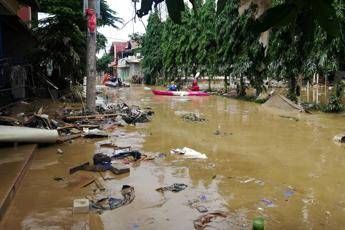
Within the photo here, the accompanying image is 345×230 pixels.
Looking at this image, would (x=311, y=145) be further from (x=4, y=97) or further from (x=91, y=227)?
(x=4, y=97)

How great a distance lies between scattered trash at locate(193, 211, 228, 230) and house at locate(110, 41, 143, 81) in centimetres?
4948

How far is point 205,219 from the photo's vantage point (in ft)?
16.7

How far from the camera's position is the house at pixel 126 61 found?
59.9 meters

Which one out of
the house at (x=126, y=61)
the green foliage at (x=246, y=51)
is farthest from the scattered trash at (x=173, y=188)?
the house at (x=126, y=61)

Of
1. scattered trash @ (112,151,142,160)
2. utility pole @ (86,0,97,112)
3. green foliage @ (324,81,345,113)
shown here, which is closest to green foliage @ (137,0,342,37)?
scattered trash @ (112,151,142,160)

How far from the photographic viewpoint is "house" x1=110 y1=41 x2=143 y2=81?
5994 centimetres

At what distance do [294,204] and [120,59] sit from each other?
65.6 metres

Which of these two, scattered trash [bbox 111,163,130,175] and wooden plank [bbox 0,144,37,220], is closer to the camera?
wooden plank [bbox 0,144,37,220]

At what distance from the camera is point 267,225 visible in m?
4.96

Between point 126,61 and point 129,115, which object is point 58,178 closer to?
point 129,115

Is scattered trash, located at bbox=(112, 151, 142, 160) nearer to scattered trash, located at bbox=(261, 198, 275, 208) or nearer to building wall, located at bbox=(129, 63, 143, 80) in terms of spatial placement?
scattered trash, located at bbox=(261, 198, 275, 208)

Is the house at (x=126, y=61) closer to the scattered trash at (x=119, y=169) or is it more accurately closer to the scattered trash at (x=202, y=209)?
the scattered trash at (x=119, y=169)

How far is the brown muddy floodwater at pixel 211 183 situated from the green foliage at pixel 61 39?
720cm

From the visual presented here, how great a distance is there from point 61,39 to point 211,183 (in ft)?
40.9
